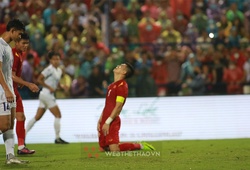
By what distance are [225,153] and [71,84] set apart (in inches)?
305

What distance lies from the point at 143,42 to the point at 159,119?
5.03 metres

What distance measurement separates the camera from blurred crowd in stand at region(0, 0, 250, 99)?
19453mm

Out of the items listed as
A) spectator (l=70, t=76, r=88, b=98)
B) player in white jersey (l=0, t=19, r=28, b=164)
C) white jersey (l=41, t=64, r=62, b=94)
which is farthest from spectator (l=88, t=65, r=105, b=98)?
player in white jersey (l=0, t=19, r=28, b=164)

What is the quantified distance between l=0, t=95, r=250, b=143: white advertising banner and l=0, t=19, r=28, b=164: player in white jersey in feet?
20.8

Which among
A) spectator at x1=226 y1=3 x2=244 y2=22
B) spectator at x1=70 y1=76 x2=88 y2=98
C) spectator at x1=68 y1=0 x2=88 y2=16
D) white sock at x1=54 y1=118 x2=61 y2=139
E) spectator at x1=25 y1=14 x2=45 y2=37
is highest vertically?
spectator at x1=68 y1=0 x2=88 y2=16

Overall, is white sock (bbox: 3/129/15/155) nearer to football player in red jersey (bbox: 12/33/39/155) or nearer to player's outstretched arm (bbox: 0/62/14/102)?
football player in red jersey (bbox: 12/33/39/155)

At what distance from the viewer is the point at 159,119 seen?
16.9m

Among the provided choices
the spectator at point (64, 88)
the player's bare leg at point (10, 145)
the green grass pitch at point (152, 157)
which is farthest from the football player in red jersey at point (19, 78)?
the spectator at point (64, 88)

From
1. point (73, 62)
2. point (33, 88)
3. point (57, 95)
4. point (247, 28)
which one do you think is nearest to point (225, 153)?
point (33, 88)

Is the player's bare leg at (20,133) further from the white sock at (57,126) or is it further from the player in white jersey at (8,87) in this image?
the white sock at (57,126)

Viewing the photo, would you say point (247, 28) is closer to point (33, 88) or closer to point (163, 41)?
point (163, 41)

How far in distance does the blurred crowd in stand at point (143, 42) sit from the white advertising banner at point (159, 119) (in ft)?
4.68

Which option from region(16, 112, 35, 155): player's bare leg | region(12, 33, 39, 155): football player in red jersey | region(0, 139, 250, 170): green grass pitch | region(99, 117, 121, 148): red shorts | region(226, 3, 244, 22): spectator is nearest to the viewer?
region(0, 139, 250, 170): green grass pitch

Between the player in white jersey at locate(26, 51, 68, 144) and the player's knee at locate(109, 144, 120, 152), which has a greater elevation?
the player in white jersey at locate(26, 51, 68, 144)
